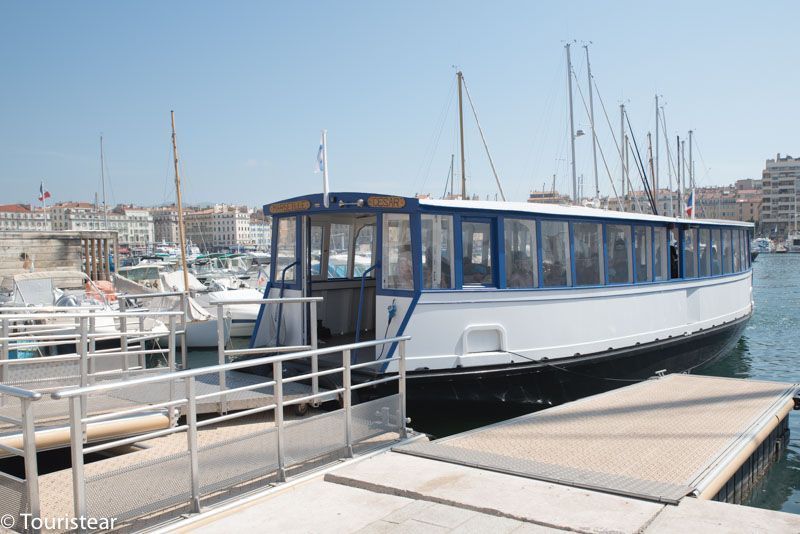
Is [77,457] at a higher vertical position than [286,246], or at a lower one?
lower

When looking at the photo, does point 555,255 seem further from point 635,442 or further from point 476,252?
point 635,442

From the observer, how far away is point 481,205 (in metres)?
9.73

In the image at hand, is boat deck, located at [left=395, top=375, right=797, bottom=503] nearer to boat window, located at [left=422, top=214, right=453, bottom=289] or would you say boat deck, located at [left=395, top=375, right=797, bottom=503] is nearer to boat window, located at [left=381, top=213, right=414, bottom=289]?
boat window, located at [left=422, top=214, right=453, bottom=289]

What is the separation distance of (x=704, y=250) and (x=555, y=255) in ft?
19.3

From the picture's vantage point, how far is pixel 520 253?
10219 millimetres

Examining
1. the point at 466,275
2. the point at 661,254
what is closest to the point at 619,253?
the point at 661,254

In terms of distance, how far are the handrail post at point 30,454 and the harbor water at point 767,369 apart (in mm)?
5772

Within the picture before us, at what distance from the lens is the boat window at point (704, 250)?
14789 mm

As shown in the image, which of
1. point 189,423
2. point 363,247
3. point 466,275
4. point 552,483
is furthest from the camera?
point 363,247

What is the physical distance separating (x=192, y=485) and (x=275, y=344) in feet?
17.5

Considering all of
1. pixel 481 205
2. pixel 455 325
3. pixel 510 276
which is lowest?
pixel 455 325

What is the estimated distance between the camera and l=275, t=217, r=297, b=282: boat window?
1076 centimetres

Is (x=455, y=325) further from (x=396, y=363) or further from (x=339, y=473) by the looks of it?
(x=339, y=473)

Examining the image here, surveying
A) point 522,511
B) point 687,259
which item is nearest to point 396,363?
point 522,511
